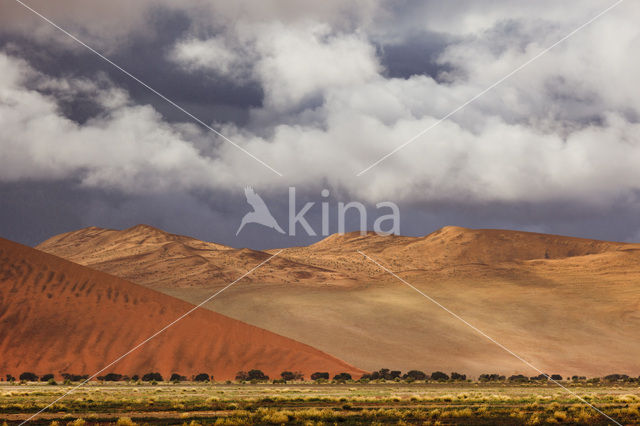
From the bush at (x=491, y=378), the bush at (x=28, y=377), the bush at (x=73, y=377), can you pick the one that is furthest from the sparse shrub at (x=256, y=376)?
the bush at (x=491, y=378)

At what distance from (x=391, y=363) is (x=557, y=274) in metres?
68.9

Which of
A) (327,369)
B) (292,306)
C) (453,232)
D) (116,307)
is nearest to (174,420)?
(327,369)

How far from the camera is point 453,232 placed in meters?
188

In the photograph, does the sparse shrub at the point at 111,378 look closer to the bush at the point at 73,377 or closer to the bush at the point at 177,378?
the bush at the point at 73,377

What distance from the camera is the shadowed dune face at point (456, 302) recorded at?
95.4m

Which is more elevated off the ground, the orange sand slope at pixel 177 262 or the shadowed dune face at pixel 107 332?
the orange sand slope at pixel 177 262

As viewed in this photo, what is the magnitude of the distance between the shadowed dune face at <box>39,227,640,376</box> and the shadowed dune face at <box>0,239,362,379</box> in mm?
16256

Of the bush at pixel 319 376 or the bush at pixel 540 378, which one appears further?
the bush at pixel 540 378

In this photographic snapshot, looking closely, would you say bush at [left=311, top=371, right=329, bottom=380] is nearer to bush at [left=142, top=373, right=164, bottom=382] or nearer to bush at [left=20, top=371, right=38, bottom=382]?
bush at [left=142, top=373, right=164, bottom=382]

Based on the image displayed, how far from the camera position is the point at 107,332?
76000 millimetres

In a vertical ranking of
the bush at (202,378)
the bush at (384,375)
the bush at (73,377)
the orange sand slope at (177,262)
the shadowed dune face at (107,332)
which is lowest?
the bush at (384,375)

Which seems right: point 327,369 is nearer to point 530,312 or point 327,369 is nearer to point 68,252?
point 530,312

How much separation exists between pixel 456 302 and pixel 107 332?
228 feet

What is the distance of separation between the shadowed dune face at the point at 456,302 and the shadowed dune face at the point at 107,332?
53.3 feet
